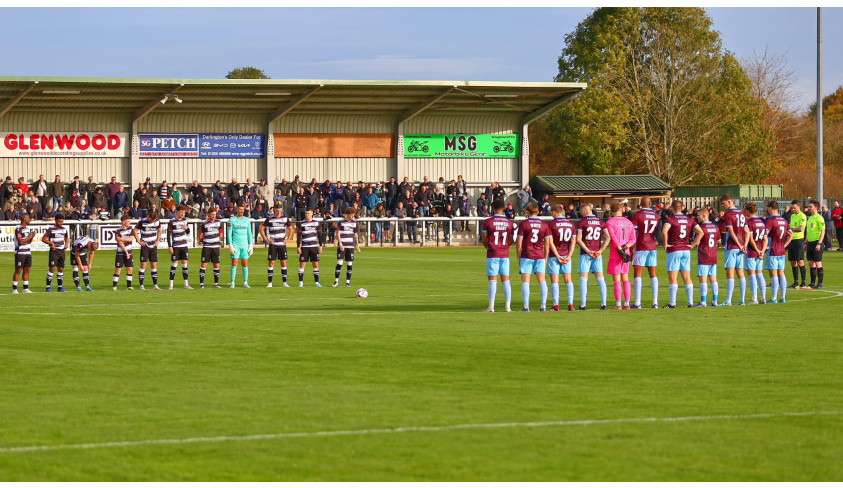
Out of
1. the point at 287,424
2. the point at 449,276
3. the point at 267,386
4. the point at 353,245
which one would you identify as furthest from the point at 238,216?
the point at 287,424

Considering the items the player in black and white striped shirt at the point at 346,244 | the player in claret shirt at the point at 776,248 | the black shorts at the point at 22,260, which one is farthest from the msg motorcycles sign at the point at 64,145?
the player in claret shirt at the point at 776,248

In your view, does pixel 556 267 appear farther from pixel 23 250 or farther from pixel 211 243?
pixel 23 250

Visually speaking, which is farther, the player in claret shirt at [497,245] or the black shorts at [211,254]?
the black shorts at [211,254]

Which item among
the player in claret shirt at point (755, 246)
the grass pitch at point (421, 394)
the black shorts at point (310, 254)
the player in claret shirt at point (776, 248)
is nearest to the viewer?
the grass pitch at point (421, 394)

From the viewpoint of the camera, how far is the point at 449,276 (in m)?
30.1

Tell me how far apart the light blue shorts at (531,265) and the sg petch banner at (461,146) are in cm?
3466

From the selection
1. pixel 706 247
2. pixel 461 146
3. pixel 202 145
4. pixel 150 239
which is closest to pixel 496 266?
pixel 706 247

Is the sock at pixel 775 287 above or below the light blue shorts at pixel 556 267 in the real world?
below

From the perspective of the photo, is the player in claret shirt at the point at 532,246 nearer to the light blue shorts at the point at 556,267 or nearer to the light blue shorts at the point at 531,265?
the light blue shorts at the point at 531,265

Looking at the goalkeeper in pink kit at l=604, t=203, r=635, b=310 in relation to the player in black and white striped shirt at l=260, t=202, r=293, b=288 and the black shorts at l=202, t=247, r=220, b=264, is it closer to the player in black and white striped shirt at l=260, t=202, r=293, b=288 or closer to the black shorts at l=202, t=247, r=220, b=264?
the player in black and white striped shirt at l=260, t=202, r=293, b=288

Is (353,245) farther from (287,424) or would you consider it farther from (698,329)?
(287,424)

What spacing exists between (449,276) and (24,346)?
16.5 metres

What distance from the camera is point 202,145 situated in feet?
169

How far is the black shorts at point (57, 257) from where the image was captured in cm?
2570
